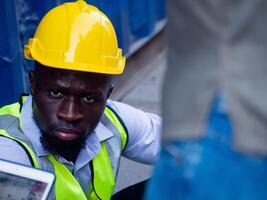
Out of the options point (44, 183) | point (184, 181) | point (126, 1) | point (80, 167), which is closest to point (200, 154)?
point (184, 181)

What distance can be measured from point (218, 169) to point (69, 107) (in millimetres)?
1303

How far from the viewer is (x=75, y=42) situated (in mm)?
2443

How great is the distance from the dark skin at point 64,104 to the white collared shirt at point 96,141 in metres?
0.04

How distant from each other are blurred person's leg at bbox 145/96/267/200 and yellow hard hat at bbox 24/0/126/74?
129 cm

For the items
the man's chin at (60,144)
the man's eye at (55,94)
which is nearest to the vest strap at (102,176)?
the man's chin at (60,144)

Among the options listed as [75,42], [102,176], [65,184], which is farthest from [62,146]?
[75,42]

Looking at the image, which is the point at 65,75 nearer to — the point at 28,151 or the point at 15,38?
the point at 28,151

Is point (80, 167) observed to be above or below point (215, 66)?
below

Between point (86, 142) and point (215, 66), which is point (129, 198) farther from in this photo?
point (215, 66)

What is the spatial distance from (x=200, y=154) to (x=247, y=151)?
0.08 metres

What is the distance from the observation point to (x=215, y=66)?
1.17 metres

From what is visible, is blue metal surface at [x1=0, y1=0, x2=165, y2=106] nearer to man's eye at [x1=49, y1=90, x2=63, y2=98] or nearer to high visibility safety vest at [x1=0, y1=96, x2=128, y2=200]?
high visibility safety vest at [x1=0, y1=96, x2=128, y2=200]

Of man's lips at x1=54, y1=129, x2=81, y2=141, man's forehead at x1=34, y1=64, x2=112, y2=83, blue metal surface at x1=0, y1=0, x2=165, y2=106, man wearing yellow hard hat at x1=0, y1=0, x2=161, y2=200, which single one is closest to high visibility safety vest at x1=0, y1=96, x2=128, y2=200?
man wearing yellow hard hat at x1=0, y1=0, x2=161, y2=200

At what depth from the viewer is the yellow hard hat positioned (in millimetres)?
2422
